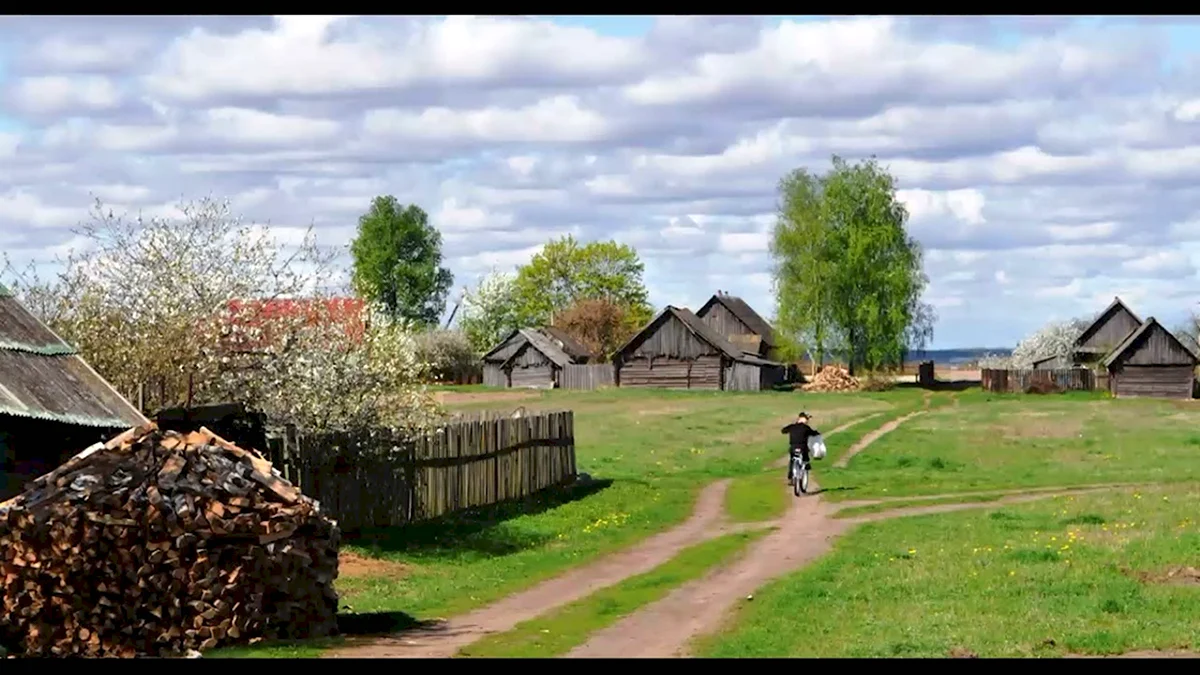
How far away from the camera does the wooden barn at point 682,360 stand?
11019 centimetres

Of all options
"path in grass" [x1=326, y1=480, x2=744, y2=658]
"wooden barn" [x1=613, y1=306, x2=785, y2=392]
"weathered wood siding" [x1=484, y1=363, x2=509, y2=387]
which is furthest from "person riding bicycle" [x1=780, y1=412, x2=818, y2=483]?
"weathered wood siding" [x1=484, y1=363, x2=509, y2=387]

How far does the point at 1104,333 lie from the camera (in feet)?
384

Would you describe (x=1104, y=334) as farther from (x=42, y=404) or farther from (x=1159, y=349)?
(x=42, y=404)

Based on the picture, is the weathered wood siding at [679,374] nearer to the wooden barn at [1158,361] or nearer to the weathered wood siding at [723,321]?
the weathered wood siding at [723,321]

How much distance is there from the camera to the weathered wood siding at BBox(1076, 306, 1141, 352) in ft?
375

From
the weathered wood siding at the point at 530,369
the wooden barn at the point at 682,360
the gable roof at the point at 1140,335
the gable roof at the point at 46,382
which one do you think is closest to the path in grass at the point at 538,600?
the gable roof at the point at 46,382

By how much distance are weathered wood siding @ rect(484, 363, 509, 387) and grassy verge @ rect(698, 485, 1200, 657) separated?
8490 cm

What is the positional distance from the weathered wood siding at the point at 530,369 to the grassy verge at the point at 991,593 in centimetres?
8222

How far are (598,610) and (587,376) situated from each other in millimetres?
91664

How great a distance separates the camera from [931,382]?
396ft
